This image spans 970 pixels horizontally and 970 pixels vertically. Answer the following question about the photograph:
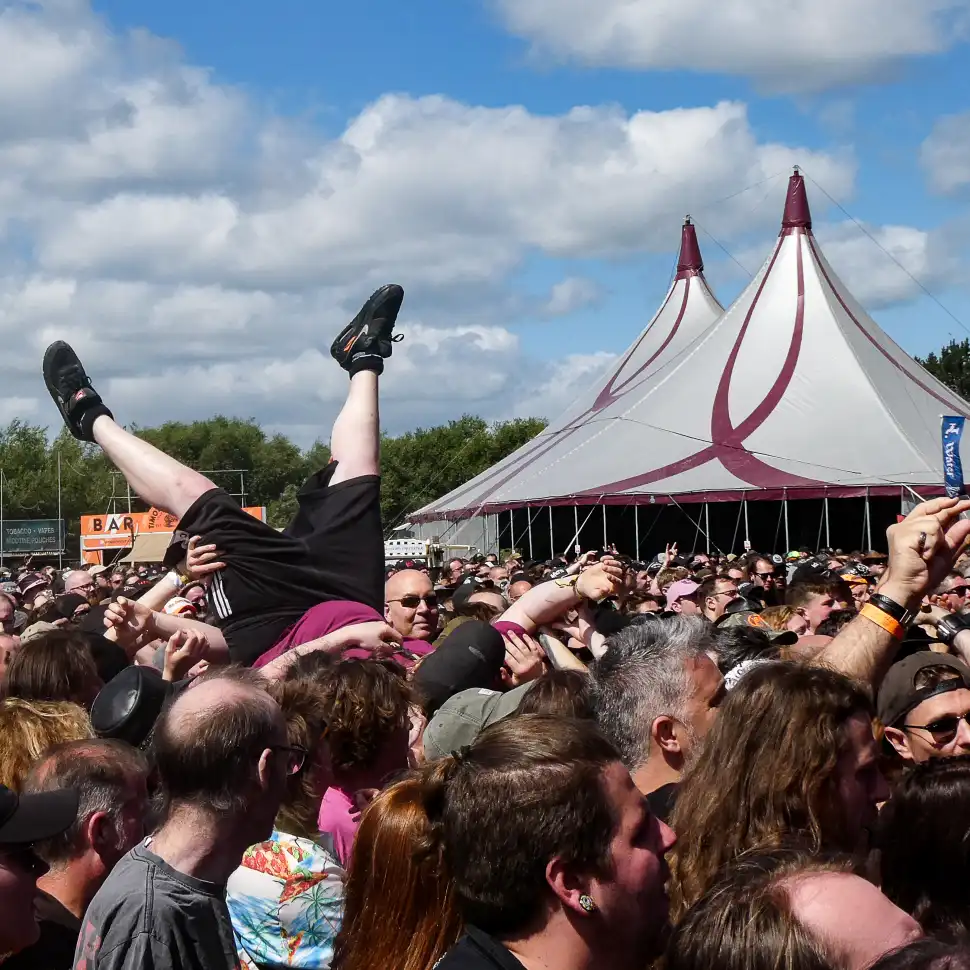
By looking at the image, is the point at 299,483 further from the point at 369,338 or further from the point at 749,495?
the point at 369,338

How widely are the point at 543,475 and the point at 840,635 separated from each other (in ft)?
82.6

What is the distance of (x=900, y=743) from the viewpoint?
3.63 meters

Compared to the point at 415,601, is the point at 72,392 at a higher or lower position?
higher

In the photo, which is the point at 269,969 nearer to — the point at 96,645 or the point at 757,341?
the point at 96,645

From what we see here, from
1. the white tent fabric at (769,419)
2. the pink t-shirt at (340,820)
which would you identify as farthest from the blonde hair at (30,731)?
the white tent fabric at (769,419)

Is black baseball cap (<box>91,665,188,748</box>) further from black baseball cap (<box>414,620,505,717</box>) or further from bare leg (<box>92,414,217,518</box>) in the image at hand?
bare leg (<box>92,414,217,518</box>)

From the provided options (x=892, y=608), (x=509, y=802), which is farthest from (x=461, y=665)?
(x=509, y=802)

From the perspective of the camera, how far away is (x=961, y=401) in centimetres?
2856

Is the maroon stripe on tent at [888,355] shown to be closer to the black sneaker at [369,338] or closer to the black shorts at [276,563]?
the black sneaker at [369,338]

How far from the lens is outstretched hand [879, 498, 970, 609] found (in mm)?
3256

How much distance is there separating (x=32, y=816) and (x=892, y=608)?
202cm

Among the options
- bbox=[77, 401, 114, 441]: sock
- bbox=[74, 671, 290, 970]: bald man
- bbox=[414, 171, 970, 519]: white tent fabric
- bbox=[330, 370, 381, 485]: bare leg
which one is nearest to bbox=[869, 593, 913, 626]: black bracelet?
bbox=[74, 671, 290, 970]: bald man

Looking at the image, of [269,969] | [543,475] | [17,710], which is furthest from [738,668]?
[543,475]

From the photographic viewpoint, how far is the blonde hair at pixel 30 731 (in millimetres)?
3363
